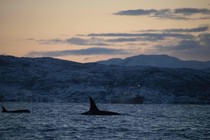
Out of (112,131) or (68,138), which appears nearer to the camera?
(68,138)

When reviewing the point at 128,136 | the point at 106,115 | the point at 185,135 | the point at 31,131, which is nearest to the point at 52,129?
the point at 31,131

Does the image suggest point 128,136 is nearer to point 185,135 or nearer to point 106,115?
point 185,135

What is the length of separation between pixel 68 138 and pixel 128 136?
8.04 meters

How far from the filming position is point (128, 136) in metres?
60.3

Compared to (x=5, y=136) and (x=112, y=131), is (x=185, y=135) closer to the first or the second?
(x=112, y=131)

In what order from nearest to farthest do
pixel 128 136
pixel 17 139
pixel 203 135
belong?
pixel 17 139, pixel 128 136, pixel 203 135

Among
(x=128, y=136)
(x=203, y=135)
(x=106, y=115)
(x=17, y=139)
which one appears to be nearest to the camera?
(x=17, y=139)

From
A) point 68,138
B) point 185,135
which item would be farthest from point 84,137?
point 185,135

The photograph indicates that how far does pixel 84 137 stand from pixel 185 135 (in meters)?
14.4

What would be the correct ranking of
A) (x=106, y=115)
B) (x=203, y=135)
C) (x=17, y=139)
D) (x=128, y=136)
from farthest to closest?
(x=106, y=115)
(x=203, y=135)
(x=128, y=136)
(x=17, y=139)

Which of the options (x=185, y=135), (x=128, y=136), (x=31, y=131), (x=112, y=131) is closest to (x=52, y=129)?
(x=31, y=131)

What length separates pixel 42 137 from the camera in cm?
5712

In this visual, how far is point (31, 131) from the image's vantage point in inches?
2552

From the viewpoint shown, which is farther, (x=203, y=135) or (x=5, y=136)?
(x=203, y=135)
